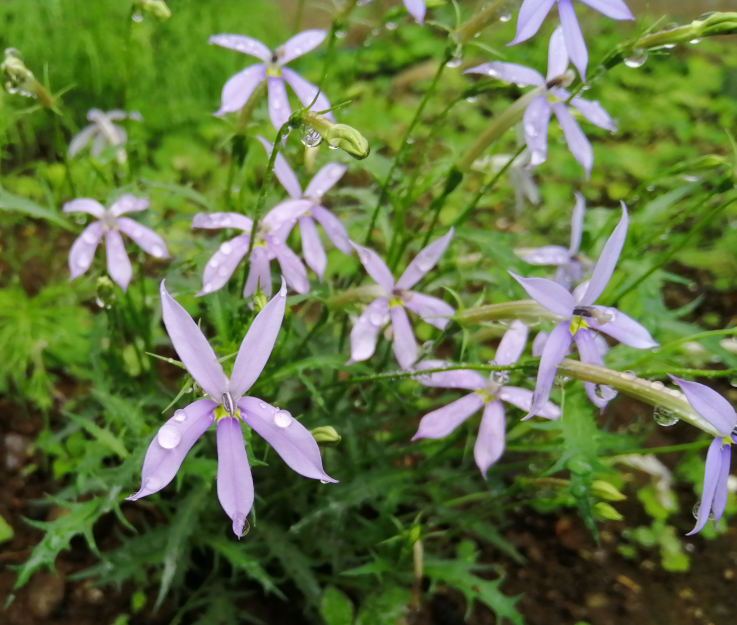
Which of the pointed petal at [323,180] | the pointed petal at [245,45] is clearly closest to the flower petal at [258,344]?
the pointed petal at [323,180]

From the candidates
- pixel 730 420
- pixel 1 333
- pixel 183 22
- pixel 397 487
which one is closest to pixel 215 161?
pixel 183 22

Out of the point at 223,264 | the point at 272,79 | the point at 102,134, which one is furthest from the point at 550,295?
the point at 102,134

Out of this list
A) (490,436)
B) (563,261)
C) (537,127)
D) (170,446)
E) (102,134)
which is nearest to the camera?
(170,446)

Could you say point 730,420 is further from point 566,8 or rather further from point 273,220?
point 273,220

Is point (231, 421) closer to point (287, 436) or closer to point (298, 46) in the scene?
point (287, 436)

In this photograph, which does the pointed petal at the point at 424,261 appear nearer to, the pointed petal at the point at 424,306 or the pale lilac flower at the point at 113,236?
the pointed petal at the point at 424,306

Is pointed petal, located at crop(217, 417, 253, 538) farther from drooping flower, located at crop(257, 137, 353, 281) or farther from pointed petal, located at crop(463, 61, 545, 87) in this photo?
pointed petal, located at crop(463, 61, 545, 87)
